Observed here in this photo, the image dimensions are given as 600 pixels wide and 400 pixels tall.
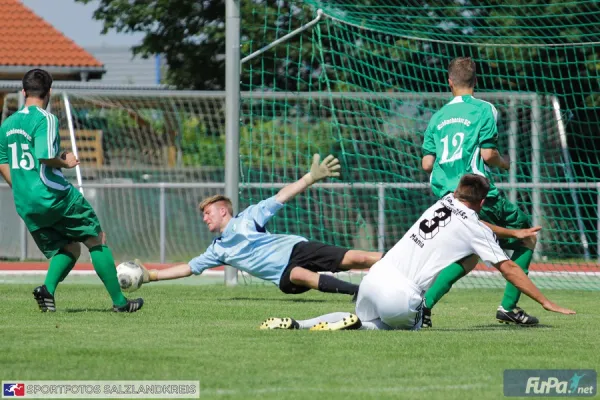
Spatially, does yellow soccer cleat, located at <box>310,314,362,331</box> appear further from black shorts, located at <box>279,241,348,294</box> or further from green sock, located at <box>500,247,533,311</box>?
black shorts, located at <box>279,241,348,294</box>

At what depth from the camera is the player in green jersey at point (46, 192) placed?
9031 millimetres

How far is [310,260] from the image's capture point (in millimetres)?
10266

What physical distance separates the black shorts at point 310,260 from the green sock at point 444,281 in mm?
1993

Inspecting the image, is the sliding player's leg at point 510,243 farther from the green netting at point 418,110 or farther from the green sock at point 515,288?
the green netting at point 418,110

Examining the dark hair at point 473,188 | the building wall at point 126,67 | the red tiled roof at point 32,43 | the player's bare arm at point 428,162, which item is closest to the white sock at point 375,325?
the dark hair at point 473,188

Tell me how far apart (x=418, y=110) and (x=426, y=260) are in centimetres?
1112

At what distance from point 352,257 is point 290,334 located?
2.95 m

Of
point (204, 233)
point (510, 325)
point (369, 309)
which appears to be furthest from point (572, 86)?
point (369, 309)

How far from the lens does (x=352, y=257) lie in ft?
34.2

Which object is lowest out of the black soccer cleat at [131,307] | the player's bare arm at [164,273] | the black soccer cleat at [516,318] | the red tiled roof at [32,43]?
the black soccer cleat at [516,318]

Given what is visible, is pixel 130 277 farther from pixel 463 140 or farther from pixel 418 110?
pixel 418 110

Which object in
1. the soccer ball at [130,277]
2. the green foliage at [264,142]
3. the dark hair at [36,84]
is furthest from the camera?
the green foliage at [264,142]

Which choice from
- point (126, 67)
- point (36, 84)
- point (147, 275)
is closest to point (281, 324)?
point (147, 275)

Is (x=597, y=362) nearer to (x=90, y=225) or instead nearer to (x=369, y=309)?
(x=369, y=309)
